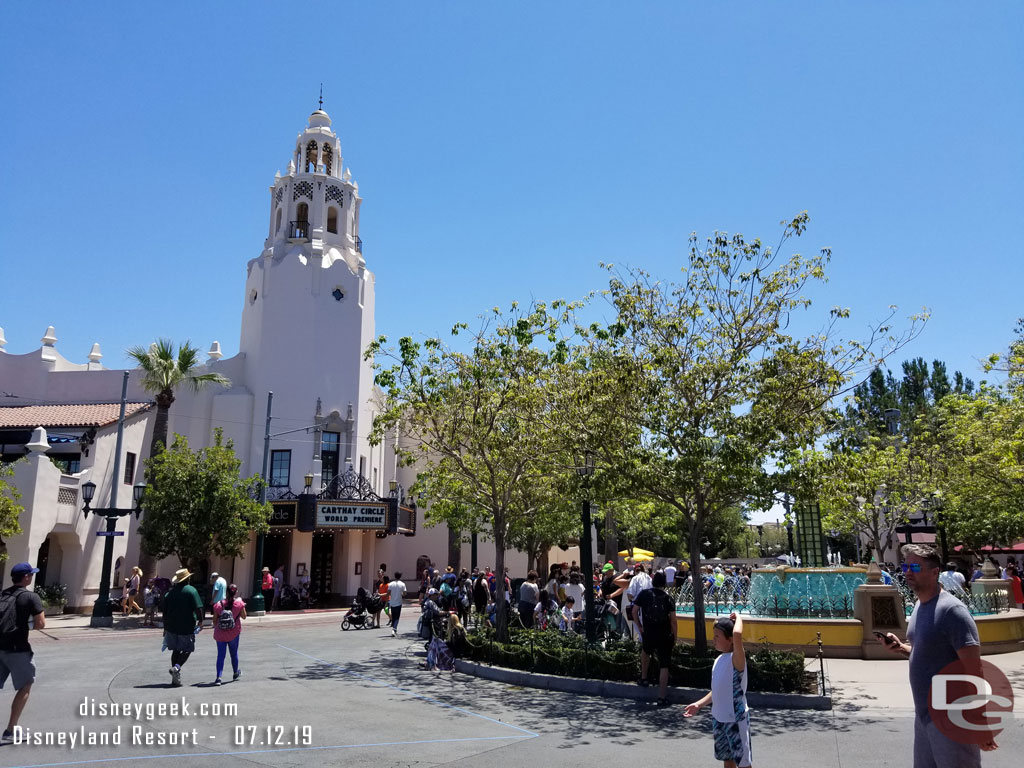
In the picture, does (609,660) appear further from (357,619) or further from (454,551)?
(454,551)

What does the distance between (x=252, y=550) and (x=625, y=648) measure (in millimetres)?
25660

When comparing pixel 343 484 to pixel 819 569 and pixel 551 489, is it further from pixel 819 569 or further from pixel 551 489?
pixel 819 569

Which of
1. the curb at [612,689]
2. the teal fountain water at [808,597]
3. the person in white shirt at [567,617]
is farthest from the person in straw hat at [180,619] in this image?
the teal fountain water at [808,597]

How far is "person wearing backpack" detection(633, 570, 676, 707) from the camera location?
10.9 m

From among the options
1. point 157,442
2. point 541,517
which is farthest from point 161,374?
point 541,517

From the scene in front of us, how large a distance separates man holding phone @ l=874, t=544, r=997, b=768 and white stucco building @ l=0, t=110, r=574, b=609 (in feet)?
98.6

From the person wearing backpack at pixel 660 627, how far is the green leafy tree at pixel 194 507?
18.8 m

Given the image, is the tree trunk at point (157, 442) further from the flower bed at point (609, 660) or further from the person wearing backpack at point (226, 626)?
the flower bed at point (609, 660)

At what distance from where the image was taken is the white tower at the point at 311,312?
35.4m

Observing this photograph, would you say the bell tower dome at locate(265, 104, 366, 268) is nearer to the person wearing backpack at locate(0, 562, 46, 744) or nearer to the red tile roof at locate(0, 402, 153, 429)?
the red tile roof at locate(0, 402, 153, 429)

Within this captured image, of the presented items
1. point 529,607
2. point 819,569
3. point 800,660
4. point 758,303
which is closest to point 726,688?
point 800,660

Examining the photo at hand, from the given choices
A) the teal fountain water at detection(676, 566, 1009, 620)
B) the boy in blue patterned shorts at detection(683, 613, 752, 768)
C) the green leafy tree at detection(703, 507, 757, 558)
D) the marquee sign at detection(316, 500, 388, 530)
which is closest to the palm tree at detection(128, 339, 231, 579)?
the marquee sign at detection(316, 500, 388, 530)

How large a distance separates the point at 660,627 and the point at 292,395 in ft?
89.4

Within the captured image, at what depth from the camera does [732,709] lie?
6.18 meters
